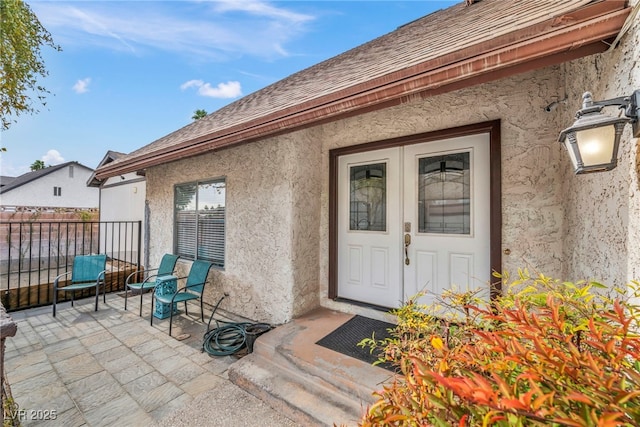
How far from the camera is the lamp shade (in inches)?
51.6

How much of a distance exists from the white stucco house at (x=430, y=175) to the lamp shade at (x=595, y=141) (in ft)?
0.62

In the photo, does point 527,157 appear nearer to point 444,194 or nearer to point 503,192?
point 503,192

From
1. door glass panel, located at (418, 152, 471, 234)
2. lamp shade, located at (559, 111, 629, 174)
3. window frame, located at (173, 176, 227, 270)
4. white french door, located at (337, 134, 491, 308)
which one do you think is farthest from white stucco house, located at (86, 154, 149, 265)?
lamp shade, located at (559, 111, 629, 174)

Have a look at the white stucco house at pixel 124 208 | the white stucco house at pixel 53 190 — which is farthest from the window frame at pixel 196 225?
the white stucco house at pixel 53 190

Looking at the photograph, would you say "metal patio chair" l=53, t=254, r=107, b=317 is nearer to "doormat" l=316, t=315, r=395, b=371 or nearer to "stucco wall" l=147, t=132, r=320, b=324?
"stucco wall" l=147, t=132, r=320, b=324

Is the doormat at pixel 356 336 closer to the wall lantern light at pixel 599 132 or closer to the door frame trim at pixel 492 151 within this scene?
the door frame trim at pixel 492 151

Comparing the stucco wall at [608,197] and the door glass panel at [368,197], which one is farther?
the door glass panel at [368,197]

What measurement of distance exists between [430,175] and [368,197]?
0.92 metres

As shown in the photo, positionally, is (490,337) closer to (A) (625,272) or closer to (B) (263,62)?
(A) (625,272)

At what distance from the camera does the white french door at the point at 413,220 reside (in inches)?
123

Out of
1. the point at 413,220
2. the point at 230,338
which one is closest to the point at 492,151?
the point at 413,220

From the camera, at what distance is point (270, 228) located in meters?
4.09

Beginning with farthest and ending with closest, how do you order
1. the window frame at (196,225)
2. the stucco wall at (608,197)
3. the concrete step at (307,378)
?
the window frame at (196,225), the concrete step at (307,378), the stucco wall at (608,197)

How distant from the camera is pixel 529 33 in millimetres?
1700
